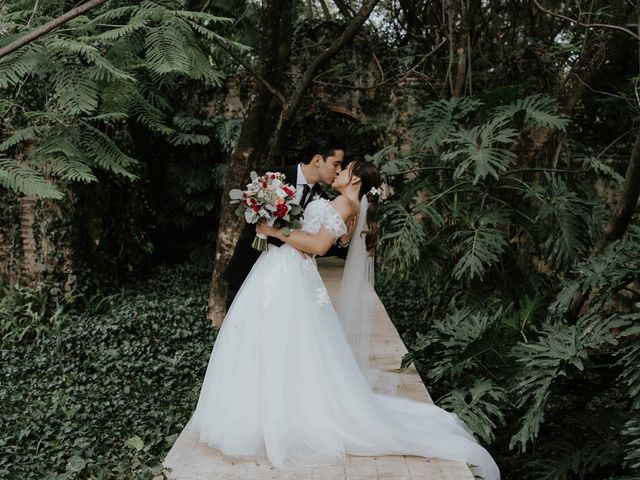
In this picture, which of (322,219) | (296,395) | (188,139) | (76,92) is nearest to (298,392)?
(296,395)

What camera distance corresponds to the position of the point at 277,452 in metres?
3.60

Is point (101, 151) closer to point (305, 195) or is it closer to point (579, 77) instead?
point (305, 195)

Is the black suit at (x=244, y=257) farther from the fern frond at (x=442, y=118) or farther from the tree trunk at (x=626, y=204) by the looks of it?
the tree trunk at (x=626, y=204)

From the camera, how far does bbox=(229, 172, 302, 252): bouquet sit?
3832 millimetres

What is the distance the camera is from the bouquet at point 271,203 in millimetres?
3832

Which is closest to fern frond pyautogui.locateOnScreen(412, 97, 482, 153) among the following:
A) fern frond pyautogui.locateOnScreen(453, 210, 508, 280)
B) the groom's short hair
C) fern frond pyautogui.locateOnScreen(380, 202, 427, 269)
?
fern frond pyautogui.locateOnScreen(380, 202, 427, 269)

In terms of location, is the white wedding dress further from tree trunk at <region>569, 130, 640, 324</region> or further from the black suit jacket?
tree trunk at <region>569, 130, 640, 324</region>

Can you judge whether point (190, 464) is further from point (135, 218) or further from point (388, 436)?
point (135, 218)

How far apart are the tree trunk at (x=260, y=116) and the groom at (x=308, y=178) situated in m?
1.22

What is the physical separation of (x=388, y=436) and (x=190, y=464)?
3.57 feet

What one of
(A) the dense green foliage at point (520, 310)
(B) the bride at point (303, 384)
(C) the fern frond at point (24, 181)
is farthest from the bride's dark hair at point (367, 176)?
(C) the fern frond at point (24, 181)

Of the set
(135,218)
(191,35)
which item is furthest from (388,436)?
(135,218)

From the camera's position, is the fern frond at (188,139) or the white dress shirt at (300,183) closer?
the white dress shirt at (300,183)

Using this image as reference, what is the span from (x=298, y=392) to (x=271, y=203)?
1.08 m
